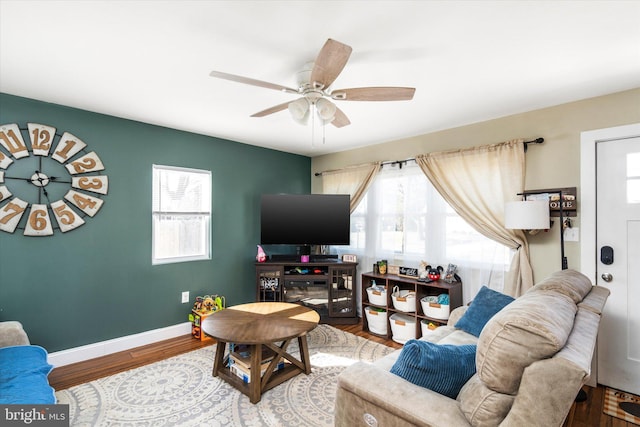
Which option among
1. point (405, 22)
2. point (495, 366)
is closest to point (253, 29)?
point (405, 22)

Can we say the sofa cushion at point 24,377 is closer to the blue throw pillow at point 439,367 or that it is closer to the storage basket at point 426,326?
the blue throw pillow at point 439,367

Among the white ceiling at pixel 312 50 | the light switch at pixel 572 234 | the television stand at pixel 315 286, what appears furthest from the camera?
the television stand at pixel 315 286

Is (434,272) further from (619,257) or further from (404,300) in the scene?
(619,257)

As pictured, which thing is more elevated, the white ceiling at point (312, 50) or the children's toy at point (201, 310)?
the white ceiling at point (312, 50)

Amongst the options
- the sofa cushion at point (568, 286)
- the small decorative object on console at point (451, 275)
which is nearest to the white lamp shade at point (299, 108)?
the sofa cushion at point (568, 286)

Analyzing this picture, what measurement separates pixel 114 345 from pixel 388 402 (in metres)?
3.07

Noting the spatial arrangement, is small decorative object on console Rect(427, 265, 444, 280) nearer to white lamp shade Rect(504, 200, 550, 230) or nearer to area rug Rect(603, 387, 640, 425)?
white lamp shade Rect(504, 200, 550, 230)

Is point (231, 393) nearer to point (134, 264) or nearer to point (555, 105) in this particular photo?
point (134, 264)

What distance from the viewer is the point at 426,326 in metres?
A: 3.29

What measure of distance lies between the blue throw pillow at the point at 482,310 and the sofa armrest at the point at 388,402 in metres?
1.24

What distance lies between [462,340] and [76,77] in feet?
11.2

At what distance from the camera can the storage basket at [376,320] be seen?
366 centimetres

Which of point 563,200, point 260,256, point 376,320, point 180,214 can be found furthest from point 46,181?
point 563,200

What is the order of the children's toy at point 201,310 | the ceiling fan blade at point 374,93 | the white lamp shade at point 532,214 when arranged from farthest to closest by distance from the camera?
the children's toy at point 201,310 < the white lamp shade at point 532,214 < the ceiling fan blade at point 374,93
